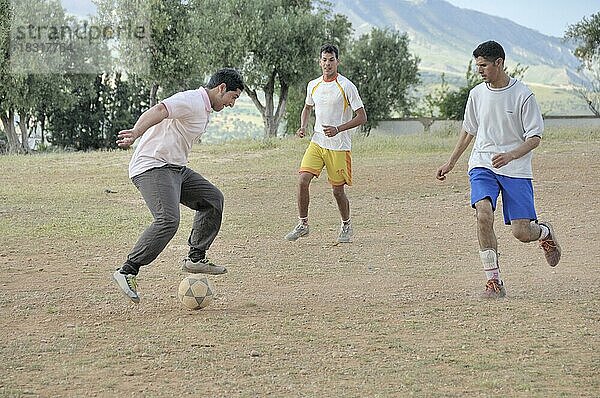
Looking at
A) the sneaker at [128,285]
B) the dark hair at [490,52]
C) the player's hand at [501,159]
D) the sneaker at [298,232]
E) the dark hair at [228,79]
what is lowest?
the sneaker at [298,232]

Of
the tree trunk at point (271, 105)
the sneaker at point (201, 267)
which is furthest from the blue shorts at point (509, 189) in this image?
the tree trunk at point (271, 105)

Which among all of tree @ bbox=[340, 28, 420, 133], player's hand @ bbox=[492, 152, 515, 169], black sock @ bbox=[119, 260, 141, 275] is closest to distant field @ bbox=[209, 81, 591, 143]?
tree @ bbox=[340, 28, 420, 133]

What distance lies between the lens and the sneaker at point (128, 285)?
7.32 meters

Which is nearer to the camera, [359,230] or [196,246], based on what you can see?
[196,246]

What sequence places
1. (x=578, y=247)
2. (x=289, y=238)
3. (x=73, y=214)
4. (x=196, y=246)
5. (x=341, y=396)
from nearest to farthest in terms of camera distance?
1. (x=341, y=396)
2. (x=196, y=246)
3. (x=578, y=247)
4. (x=289, y=238)
5. (x=73, y=214)

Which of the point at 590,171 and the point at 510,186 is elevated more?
the point at 510,186

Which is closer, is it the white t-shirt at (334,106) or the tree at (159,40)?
the white t-shirt at (334,106)

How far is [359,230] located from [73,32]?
99.6ft

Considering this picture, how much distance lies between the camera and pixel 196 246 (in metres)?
8.70

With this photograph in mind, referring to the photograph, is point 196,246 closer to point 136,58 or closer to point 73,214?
point 73,214

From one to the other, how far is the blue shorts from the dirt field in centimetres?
66

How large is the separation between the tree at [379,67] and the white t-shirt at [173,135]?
1592 inches

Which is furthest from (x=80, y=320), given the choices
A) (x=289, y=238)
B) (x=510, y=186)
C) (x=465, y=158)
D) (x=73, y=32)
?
(x=73, y=32)

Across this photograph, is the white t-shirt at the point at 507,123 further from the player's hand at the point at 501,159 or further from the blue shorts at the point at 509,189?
the player's hand at the point at 501,159
